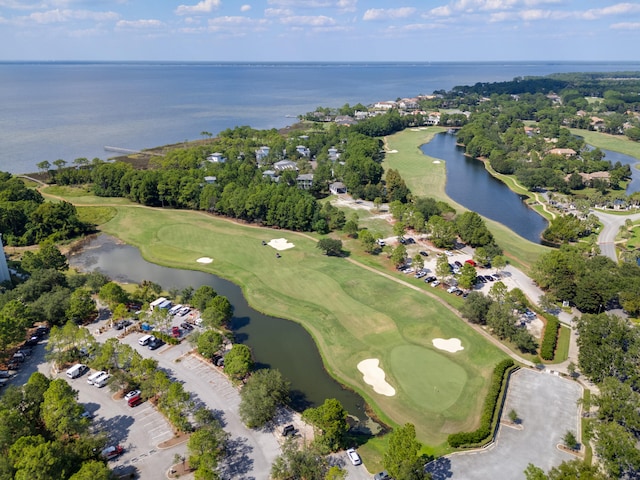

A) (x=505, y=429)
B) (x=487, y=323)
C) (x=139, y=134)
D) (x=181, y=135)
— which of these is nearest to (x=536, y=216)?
(x=487, y=323)

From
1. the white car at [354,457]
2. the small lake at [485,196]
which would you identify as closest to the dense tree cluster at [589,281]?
the small lake at [485,196]

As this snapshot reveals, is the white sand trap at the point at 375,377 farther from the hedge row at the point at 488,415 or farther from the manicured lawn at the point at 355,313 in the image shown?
the hedge row at the point at 488,415

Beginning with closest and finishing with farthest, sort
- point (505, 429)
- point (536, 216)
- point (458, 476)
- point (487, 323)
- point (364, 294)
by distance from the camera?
point (458, 476) → point (505, 429) → point (487, 323) → point (364, 294) → point (536, 216)

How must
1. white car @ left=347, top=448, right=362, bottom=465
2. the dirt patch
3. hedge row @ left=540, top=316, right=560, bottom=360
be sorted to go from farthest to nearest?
1. hedge row @ left=540, top=316, right=560, bottom=360
2. the dirt patch
3. white car @ left=347, top=448, right=362, bottom=465

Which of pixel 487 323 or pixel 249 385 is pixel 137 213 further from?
pixel 487 323

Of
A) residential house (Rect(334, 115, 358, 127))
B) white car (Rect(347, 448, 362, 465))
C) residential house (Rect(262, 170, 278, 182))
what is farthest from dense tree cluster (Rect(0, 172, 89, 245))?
residential house (Rect(334, 115, 358, 127))

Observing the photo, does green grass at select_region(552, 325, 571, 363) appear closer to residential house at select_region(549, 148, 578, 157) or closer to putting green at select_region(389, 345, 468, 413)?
putting green at select_region(389, 345, 468, 413)
